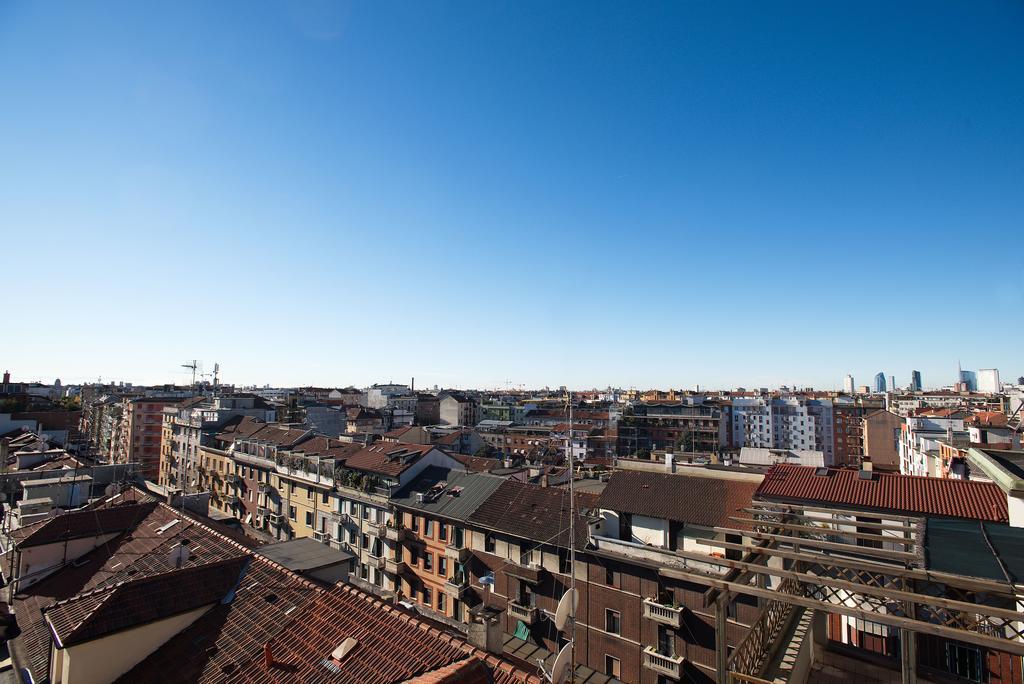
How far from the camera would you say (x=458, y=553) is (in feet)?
93.9

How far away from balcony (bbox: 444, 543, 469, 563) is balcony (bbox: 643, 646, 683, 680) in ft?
36.0

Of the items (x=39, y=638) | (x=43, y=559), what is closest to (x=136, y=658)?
(x=39, y=638)

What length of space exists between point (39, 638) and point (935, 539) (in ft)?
77.4

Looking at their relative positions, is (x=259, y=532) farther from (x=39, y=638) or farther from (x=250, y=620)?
(x=250, y=620)

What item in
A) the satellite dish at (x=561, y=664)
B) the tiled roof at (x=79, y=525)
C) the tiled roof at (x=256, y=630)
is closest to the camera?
the satellite dish at (x=561, y=664)

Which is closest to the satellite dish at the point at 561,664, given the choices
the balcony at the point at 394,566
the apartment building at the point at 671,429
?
the balcony at the point at 394,566

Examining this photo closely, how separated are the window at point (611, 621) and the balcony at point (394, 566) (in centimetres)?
1440

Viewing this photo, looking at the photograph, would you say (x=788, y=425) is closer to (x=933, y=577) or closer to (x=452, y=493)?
(x=452, y=493)

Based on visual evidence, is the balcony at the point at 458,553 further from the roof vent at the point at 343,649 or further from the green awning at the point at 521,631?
the roof vent at the point at 343,649

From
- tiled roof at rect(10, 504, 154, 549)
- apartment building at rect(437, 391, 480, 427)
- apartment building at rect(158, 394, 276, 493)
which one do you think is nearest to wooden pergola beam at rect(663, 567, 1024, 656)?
tiled roof at rect(10, 504, 154, 549)

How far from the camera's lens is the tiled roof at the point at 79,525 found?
1867 cm

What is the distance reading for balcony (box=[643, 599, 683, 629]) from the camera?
68.9ft

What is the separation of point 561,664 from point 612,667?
18279 millimetres

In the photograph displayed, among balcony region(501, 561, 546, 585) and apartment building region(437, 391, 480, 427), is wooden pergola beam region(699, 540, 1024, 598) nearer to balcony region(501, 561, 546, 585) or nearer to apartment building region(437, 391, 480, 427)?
balcony region(501, 561, 546, 585)
